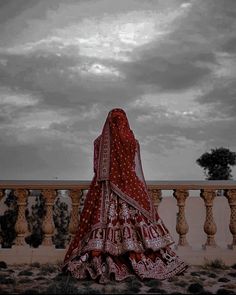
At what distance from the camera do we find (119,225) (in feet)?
15.1

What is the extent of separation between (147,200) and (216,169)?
17.0 m

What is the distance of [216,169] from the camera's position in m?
21.2

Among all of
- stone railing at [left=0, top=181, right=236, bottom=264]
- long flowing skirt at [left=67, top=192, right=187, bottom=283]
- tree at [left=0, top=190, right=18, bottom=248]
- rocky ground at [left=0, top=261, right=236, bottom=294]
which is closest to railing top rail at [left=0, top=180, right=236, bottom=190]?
stone railing at [left=0, top=181, right=236, bottom=264]

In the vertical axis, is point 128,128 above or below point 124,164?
above

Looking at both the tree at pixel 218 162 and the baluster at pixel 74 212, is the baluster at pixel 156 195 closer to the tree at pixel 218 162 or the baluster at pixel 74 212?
the baluster at pixel 74 212

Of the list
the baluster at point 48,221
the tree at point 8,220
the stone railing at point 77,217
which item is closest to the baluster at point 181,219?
the stone railing at point 77,217

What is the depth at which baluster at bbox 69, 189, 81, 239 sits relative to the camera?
17.5 ft

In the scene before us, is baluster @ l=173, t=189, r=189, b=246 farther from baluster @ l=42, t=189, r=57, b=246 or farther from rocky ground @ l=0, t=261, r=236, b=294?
baluster @ l=42, t=189, r=57, b=246

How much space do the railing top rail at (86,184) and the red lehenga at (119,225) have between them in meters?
0.55

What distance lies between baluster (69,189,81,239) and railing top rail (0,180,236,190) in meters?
0.08

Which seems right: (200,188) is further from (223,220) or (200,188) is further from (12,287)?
(223,220)

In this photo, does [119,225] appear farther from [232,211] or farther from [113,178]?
[232,211]

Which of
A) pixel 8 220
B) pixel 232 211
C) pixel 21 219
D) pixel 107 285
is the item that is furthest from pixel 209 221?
pixel 8 220

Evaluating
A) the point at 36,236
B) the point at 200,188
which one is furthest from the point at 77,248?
Result: the point at 36,236
